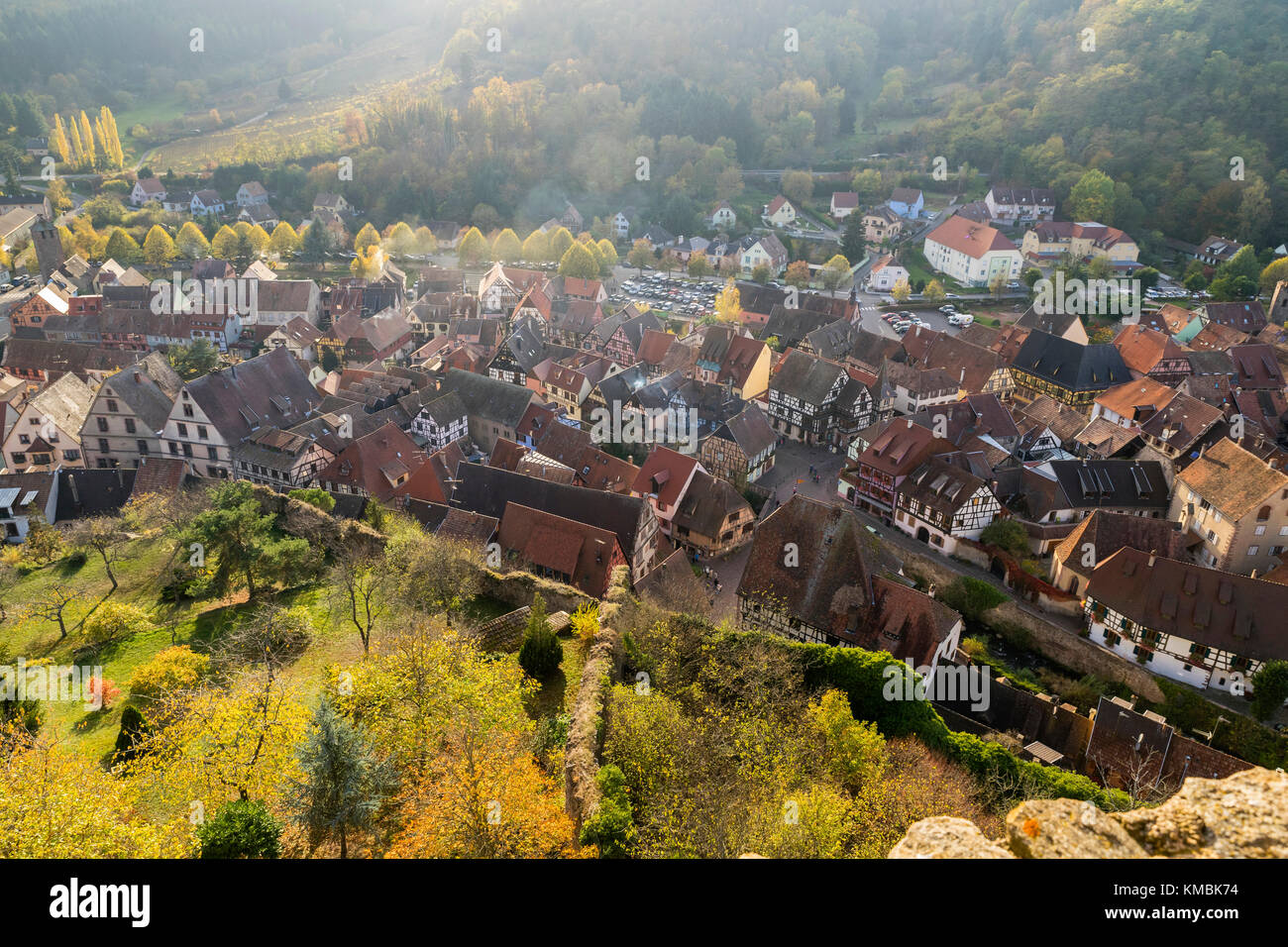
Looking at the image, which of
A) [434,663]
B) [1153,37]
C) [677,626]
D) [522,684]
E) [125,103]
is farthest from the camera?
[125,103]

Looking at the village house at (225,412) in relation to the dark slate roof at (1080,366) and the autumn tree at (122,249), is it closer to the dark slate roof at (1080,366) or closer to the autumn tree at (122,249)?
the dark slate roof at (1080,366)

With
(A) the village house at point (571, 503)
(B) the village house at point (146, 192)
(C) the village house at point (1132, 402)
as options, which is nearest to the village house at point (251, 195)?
(B) the village house at point (146, 192)

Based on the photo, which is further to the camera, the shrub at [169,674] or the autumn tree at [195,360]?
the autumn tree at [195,360]

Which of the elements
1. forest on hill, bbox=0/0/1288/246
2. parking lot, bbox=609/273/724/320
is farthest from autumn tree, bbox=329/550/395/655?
forest on hill, bbox=0/0/1288/246

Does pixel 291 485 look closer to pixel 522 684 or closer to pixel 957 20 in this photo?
pixel 522 684

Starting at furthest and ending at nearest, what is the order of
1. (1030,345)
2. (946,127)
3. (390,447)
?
(946,127), (1030,345), (390,447)

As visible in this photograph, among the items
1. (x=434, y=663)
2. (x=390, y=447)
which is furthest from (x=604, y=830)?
(x=390, y=447)

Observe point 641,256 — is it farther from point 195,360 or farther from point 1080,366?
point 1080,366
